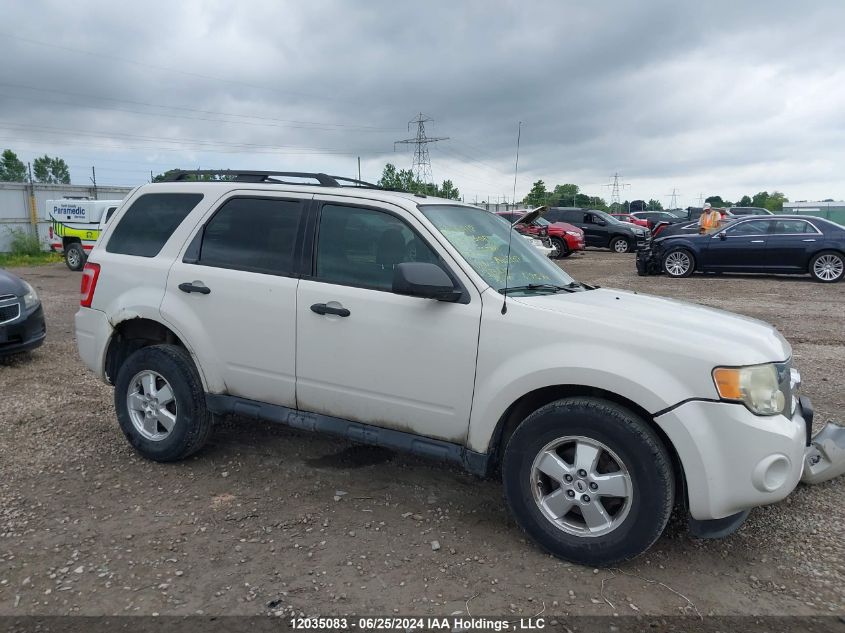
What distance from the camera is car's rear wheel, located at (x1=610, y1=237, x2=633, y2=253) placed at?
989 inches

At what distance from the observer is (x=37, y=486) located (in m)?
3.97

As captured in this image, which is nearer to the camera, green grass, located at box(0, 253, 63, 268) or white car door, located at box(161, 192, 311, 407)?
white car door, located at box(161, 192, 311, 407)

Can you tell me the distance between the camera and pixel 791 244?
14750mm

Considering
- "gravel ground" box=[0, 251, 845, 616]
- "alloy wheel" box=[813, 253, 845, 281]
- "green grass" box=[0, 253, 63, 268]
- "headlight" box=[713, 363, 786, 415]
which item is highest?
"headlight" box=[713, 363, 786, 415]

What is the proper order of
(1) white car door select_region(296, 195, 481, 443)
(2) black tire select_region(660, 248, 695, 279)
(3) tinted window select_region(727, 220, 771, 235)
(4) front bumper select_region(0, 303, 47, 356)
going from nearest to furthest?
(1) white car door select_region(296, 195, 481, 443)
(4) front bumper select_region(0, 303, 47, 356)
(3) tinted window select_region(727, 220, 771, 235)
(2) black tire select_region(660, 248, 695, 279)


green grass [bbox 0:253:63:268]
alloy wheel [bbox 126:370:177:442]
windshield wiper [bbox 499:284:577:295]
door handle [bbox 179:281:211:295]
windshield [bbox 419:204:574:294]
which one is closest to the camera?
windshield wiper [bbox 499:284:577:295]

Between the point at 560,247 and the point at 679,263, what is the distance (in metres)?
6.74

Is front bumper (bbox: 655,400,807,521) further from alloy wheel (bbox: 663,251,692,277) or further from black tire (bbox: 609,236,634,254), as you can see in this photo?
black tire (bbox: 609,236,634,254)

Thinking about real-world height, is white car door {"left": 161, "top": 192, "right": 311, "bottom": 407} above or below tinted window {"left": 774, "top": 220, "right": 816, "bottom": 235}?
below

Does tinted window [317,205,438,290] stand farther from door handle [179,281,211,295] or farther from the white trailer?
the white trailer

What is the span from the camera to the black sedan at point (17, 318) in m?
6.55

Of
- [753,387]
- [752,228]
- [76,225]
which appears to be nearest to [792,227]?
[752,228]

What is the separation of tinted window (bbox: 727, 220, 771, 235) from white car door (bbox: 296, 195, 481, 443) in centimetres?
1399

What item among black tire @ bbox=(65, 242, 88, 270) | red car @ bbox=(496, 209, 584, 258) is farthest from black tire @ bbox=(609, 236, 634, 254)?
black tire @ bbox=(65, 242, 88, 270)
